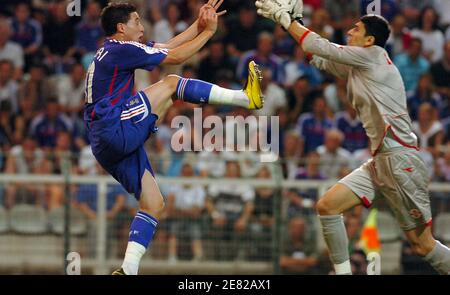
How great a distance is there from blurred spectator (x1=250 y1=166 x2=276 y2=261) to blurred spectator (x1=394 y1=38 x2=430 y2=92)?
3.59m

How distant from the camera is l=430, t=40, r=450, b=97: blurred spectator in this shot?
17500 millimetres

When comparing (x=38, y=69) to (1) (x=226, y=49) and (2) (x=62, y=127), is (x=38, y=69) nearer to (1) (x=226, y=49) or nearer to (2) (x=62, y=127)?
(2) (x=62, y=127)

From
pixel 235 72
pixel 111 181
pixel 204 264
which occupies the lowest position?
pixel 204 264

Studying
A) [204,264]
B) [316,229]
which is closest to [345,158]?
[316,229]

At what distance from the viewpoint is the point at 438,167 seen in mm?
15047

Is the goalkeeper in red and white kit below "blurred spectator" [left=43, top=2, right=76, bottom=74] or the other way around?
below

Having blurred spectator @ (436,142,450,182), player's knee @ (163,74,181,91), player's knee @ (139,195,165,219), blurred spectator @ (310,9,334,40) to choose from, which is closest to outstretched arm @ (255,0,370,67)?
player's knee @ (163,74,181,91)

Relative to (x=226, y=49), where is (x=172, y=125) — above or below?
below

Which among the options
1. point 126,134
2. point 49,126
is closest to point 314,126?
point 49,126

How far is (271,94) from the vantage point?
17.1 meters

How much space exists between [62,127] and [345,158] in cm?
414

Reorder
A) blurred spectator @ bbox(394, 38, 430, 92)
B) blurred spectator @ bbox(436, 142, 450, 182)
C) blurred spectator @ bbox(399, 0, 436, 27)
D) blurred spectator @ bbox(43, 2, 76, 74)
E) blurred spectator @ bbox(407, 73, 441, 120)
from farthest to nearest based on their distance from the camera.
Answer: blurred spectator @ bbox(399, 0, 436, 27)
blurred spectator @ bbox(43, 2, 76, 74)
blurred spectator @ bbox(394, 38, 430, 92)
blurred spectator @ bbox(407, 73, 441, 120)
blurred spectator @ bbox(436, 142, 450, 182)

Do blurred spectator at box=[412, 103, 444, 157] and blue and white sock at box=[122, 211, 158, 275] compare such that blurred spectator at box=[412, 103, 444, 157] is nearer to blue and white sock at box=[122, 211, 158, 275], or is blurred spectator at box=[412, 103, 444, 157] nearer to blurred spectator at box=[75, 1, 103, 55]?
blurred spectator at box=[75, 1, 103, 55]

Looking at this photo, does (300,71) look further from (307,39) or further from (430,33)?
(307,39)
